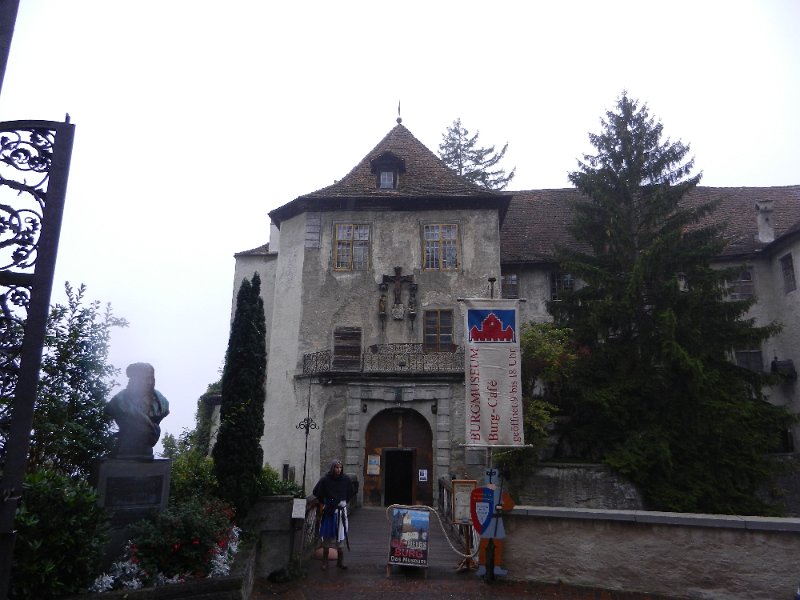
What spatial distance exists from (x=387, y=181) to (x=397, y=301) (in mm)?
5236

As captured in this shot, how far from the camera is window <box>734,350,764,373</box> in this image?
990 inches

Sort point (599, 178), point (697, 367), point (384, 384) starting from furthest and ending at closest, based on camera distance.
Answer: point (599, 178) < point (384, 384) < point (697, 367)

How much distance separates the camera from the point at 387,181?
24.6 metres

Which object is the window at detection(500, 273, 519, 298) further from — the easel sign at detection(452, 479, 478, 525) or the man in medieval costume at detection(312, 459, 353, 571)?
the man in medieval costume at detection(312, 459, 353, 571)

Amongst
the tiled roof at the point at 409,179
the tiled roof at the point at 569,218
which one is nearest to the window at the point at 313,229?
the tiled roof at the point at 409,179

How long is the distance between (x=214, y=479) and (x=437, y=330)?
1328 cm

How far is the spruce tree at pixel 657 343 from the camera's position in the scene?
60.7 ft

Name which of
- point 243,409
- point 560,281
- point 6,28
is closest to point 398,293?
point 560,281

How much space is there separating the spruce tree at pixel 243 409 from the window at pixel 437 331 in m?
10.6

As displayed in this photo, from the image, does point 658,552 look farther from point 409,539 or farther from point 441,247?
point 441,247

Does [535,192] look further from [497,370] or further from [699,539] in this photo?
[699,539]

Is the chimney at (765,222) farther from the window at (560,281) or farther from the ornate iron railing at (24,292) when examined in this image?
the ornate iron railing at (24,292)

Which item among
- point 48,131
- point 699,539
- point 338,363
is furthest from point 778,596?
point 338,363

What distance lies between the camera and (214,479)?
33.0 feet
